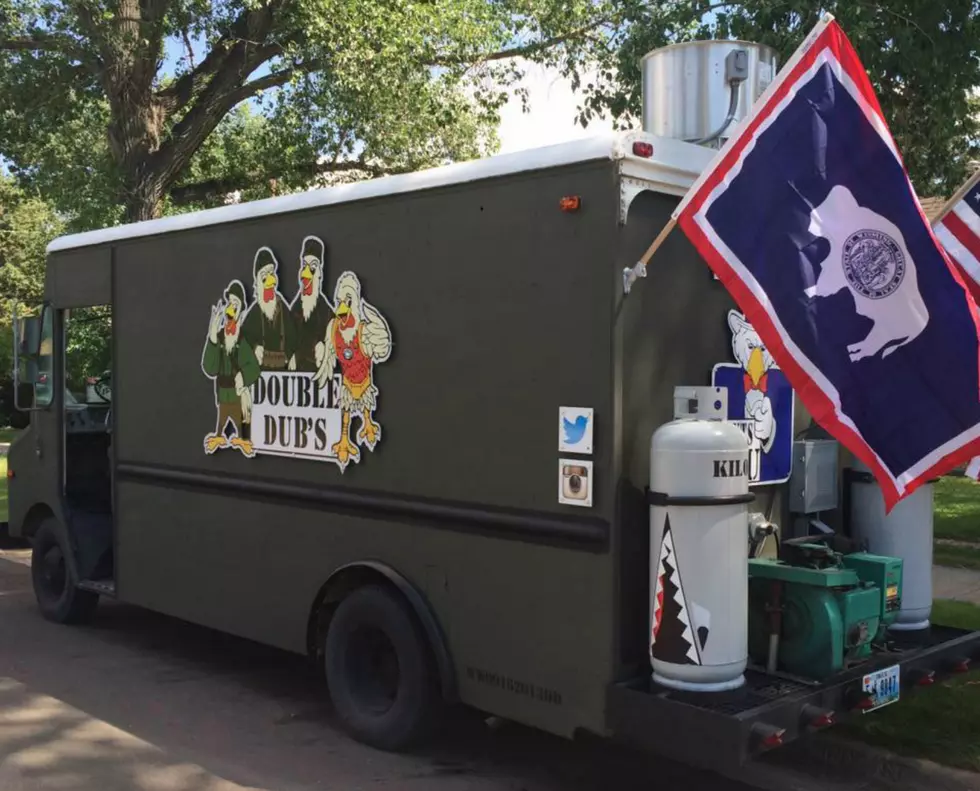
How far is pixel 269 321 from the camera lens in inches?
218

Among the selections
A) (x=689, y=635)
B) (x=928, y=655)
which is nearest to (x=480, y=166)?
(x=689, y=635)

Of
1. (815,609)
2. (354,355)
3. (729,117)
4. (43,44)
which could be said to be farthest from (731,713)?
(43,44)

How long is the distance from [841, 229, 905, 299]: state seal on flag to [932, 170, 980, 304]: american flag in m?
1.40

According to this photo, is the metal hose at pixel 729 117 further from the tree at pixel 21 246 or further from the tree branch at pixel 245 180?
the tree at pixel 21 246

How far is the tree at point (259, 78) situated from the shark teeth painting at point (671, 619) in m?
10.4

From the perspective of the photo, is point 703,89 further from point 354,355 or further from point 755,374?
point 354,355

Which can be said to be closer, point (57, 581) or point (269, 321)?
point (269, 321)

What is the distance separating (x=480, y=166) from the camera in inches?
175

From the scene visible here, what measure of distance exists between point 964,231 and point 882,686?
2.49 m

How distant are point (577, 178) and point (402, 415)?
1.42 metres

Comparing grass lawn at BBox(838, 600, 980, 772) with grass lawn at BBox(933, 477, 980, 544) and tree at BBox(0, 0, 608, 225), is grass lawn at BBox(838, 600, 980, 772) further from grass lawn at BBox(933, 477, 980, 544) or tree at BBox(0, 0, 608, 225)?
tree at BBox(0, 0, 608, 225)

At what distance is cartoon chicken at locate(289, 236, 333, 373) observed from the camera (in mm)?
5211

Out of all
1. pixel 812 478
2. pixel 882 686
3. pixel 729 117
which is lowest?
pixel 882 686

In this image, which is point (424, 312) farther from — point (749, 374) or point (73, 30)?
point (73, 30)
